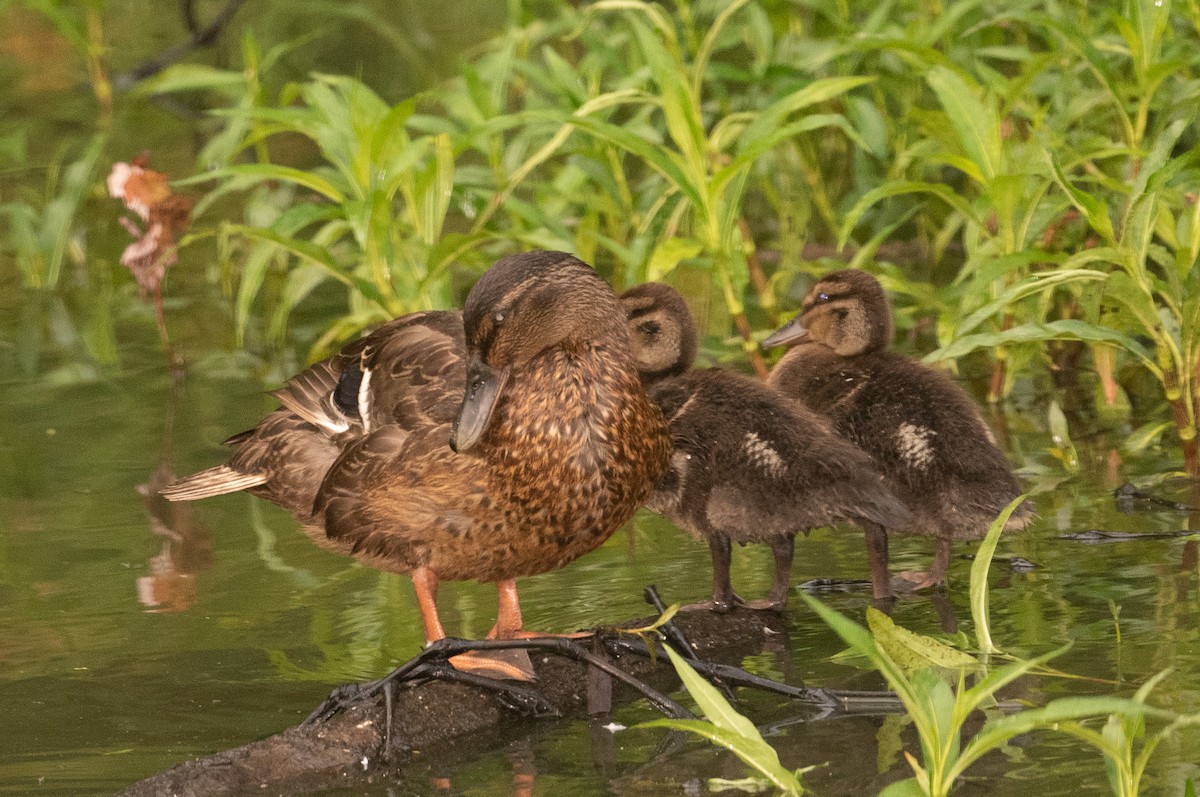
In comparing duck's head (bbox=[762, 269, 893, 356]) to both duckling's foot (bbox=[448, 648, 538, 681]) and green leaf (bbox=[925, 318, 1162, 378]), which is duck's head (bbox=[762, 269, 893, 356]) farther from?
duckling's foot (bbox=[448, 648, 538, 681])

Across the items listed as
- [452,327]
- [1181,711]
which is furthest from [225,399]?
[1181,711]

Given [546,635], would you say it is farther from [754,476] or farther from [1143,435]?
[1143,435]

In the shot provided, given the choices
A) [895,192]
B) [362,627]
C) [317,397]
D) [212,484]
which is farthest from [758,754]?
[895,192]

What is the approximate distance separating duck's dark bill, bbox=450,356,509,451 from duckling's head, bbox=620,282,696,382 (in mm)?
1116

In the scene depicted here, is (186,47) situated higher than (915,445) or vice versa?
(186,47)

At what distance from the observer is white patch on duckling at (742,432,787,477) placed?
14.6 ft

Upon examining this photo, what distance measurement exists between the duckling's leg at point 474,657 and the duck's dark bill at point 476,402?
1.37ft

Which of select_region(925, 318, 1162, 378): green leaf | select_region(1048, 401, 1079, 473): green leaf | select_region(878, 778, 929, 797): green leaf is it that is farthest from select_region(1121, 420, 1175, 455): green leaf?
select_region(878, 778, 929, 797): green leaf

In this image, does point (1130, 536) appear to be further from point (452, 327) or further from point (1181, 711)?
point (452, 327)

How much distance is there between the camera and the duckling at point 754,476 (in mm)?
4391

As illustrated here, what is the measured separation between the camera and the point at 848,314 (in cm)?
513

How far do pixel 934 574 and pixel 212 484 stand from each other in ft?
6.46

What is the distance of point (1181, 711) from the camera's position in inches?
142

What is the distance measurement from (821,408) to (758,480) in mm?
516
